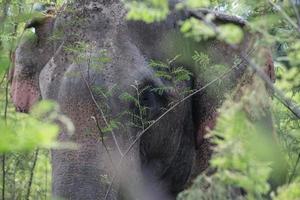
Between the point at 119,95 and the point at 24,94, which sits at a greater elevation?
the point at 119,95

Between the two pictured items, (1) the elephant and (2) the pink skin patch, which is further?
(2) the pink skin patch

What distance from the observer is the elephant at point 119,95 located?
11.3 ft

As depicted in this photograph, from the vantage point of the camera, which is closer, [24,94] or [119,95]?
[119,95]

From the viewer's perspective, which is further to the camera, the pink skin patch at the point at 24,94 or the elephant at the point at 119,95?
the pink skin patch at the point at 24,94

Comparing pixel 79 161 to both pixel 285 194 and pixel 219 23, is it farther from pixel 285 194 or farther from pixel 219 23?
pixel 285 194

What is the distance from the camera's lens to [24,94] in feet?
15.1

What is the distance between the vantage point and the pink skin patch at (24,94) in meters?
4.55

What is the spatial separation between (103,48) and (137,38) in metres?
0.37

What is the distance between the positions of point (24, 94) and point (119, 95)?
109 cm

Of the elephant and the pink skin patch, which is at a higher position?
the elephant

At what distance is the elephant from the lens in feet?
11.3

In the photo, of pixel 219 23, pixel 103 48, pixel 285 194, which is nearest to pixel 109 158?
pixel 103 48

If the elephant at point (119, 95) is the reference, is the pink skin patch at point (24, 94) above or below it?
below

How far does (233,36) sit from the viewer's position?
197 centimetres
